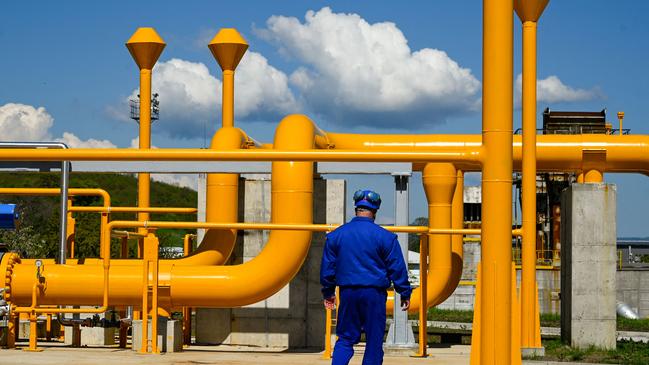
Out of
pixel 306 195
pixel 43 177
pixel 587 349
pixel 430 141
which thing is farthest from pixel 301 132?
pixel 43 177

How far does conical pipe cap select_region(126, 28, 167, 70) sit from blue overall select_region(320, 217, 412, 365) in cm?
1508

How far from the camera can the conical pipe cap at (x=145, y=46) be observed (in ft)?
72.1

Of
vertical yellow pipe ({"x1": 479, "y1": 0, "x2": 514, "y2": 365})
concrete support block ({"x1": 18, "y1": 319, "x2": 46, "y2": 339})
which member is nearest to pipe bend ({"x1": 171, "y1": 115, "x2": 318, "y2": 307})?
concrete support block ({"x1": 18, "y1": 319, "x2": 46, "y2": 339})

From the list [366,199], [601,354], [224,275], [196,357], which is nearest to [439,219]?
[601,354]

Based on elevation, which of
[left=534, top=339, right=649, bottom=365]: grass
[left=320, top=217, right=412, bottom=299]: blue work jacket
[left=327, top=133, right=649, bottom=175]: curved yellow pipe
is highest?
[left=327, top=133, right=649, bottom=175]: curved yellow pipe

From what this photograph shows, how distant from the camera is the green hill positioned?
2183 inches

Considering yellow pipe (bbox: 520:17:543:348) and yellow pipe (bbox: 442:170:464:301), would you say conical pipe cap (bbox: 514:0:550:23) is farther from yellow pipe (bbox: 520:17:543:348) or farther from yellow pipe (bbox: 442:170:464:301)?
yellow pipe (bbox: 442:170:464:301)

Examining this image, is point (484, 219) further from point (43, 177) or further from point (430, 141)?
point (43, 177)

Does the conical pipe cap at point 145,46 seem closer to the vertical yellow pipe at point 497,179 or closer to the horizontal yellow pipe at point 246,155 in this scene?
the horizontal yellow pipe at point 246,155

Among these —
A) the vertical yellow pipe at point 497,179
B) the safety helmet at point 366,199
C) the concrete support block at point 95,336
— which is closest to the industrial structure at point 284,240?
the concrete support block at point 95,336

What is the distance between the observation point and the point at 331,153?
6.75 m

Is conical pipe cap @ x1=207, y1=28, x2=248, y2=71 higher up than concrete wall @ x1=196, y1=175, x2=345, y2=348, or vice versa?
conical pipe cap @ x1=207, y1=28, x2=248, y2=71

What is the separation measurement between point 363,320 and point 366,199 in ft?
2.73

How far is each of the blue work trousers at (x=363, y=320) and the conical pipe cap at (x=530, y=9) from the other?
9.10 m
